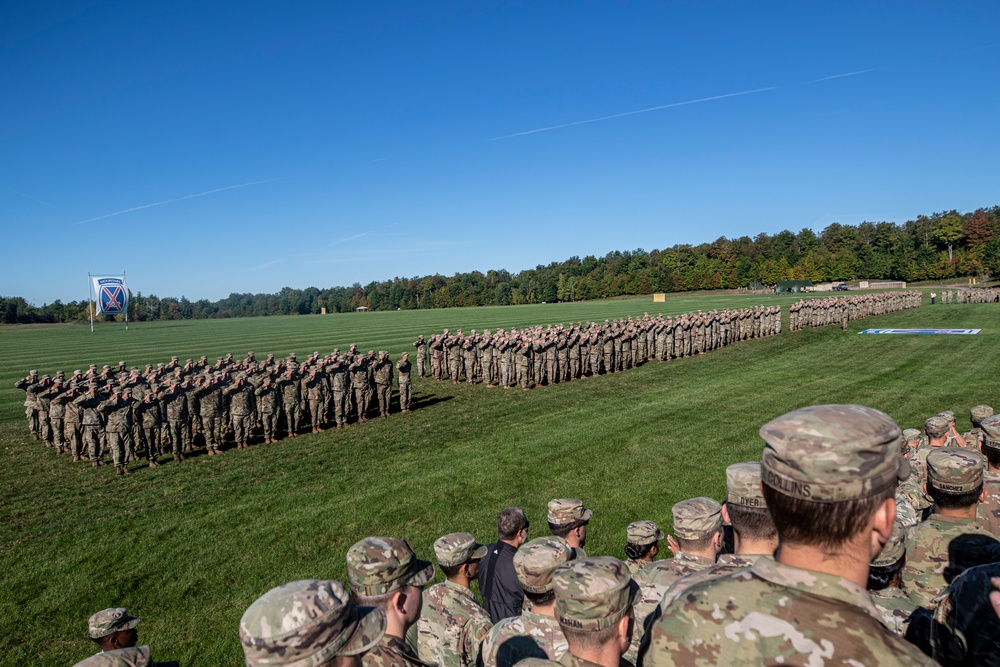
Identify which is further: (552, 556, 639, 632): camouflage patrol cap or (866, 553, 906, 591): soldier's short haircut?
(866, 553, 906, 591): soldier's short haircut

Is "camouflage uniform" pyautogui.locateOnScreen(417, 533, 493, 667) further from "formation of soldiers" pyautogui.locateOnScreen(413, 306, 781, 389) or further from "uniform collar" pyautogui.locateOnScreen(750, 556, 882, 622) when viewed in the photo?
"formation of soldiers" pyautogui.locateOnScreen(413, 306, 781, 389)

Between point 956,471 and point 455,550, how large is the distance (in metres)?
3.18

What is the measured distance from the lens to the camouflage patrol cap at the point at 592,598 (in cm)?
238

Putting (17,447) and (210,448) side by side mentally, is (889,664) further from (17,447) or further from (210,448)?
(17,447)

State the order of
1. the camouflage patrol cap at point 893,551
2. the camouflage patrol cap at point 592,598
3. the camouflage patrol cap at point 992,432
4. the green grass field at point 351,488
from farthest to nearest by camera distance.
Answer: the green grass field at point 351,488, the camouflage patrol cap at point 992,432, the camouflage patrol cap at point 893,551, the camouflage patrol cap at point 592,598

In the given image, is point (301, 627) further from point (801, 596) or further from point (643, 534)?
point (643, 534)

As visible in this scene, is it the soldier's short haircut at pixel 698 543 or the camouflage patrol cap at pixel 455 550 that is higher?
the soldier's short haircut at pixel 698 543

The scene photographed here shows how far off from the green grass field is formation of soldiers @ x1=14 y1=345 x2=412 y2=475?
62 centimetres

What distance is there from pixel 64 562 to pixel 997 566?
359 inches

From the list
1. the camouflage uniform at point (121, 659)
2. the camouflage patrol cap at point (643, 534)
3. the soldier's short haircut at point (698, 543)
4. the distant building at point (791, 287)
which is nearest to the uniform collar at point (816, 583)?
the soldier's short haircut at point (698, 543)

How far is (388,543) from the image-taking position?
3172mm

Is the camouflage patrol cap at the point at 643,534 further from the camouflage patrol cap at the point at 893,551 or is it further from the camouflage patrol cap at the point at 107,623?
the camouflage patrol cap at the point at 107,623

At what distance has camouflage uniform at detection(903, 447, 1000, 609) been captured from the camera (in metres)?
3.54

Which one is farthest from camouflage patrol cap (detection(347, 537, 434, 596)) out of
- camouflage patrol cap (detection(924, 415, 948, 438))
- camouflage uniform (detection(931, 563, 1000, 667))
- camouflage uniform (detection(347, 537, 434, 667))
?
camouflage patrol cap (detection(924, 415, 948, 438))
